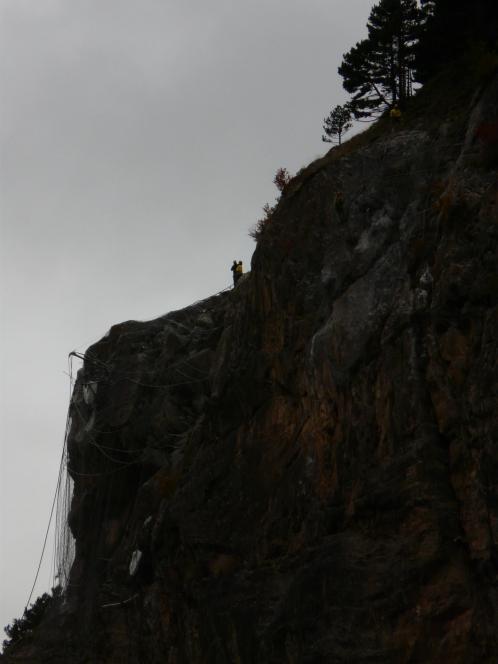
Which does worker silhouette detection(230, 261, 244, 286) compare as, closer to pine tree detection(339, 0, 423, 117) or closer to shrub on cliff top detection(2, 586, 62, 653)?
pine tree detection(339, 0, 423, 117)

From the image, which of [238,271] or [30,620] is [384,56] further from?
[30,620]

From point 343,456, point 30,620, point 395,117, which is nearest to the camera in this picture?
point 343,456

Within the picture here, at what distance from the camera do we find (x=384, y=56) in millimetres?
35219

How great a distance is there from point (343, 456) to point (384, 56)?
16.0 metres

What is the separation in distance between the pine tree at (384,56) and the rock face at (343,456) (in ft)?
16.0

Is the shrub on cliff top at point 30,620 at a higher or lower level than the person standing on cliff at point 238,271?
lower

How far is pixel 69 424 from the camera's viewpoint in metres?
40.8

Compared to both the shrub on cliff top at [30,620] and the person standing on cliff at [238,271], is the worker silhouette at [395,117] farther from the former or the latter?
the shrub on cliff top at [30,620]

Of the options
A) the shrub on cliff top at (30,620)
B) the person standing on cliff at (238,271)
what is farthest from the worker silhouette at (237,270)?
the shrub on cliff top at (30,620)

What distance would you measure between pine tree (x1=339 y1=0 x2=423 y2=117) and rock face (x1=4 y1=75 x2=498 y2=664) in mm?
4884

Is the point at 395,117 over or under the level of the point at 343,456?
over

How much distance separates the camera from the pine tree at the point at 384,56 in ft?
114

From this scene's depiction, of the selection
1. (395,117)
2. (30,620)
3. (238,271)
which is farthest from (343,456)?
(30,620)

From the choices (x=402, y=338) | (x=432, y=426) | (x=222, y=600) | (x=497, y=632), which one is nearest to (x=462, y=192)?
(x=402, y=338)
